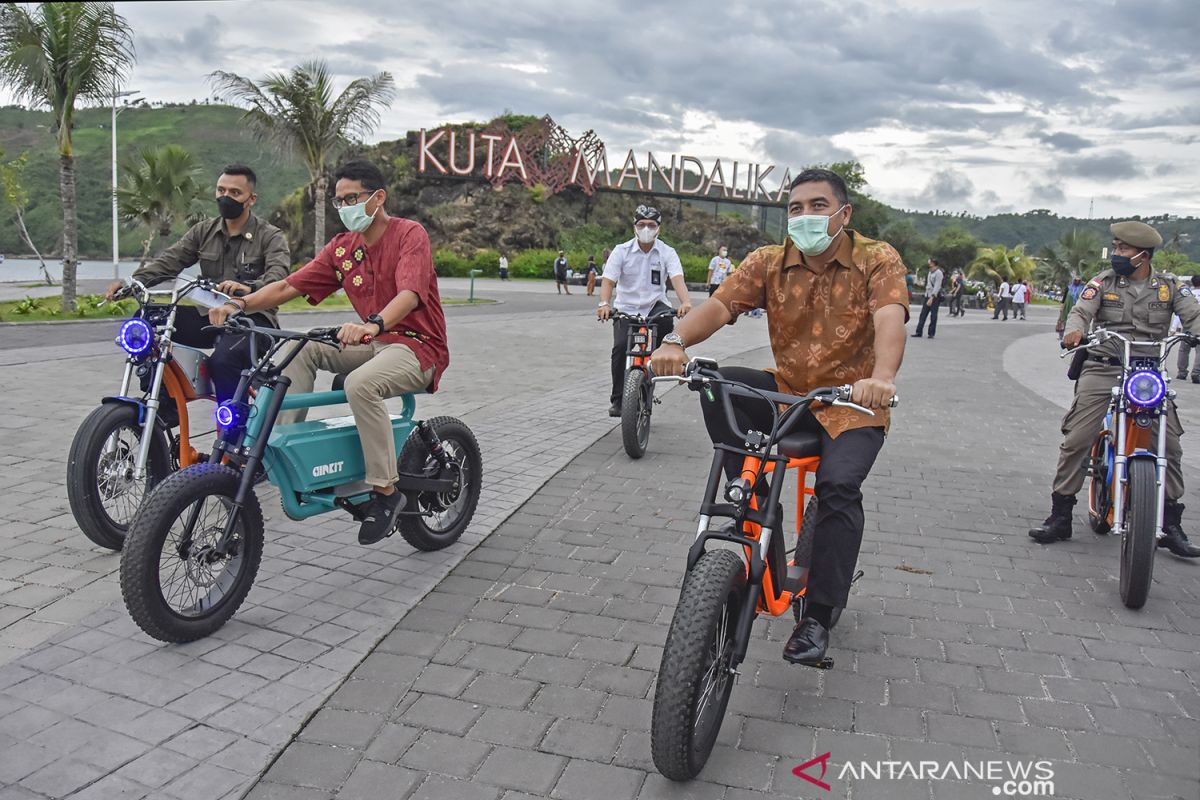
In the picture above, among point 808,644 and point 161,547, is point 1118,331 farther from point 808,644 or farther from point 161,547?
point 161,547

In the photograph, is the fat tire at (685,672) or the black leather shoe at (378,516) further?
the black leather shoe at (378,516)

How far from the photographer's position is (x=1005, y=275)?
73.9 m

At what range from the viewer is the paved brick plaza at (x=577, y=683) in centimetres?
298

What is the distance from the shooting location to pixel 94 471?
4543 millimetres

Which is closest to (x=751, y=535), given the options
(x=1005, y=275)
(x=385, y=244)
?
(x=385, y=244)

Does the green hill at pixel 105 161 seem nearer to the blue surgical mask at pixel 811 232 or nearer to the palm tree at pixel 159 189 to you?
the palm tree at pixel 159 189

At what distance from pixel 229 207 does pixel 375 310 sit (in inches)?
55.0

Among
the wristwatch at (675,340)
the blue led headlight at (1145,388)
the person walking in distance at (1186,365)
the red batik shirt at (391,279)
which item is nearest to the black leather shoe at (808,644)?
the wristwatch at (675,340)

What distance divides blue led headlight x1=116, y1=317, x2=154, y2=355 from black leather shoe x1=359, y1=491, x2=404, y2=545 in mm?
1381

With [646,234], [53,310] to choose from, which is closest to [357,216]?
[646,234]

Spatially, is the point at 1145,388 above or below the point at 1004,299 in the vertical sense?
below

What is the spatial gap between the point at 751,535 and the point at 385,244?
2.58 metres

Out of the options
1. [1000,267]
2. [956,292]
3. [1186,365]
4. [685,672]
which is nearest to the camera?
[685,672]

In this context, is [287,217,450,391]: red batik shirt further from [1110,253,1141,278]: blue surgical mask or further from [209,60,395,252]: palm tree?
[209,60,395,252]: palm tree
